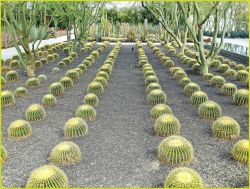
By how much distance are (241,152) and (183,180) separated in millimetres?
1878

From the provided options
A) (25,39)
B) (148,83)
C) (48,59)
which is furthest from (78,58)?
(148,83)

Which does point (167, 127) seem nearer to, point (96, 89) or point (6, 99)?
point (96, 89)

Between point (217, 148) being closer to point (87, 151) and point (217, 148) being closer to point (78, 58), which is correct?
point (87, 151)

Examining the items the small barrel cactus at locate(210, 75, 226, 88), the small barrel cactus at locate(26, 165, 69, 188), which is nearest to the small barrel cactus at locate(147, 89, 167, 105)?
the small barrel cactus at locate(210, 75, 226, 88)

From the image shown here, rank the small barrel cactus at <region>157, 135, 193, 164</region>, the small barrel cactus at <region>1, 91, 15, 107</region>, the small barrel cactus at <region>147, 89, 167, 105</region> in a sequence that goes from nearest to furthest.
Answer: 1. the small barrel cactus at <region>157, 135, 193, 164</region>
2. the small barrel cactus at <region>147, 89, 167, 105</region>
3. the small barrel cactus at <region>1, 91, 15, 107</region>

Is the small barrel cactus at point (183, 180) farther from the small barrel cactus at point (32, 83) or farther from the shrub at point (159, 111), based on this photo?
the small barrel cactus at point (32, 83)

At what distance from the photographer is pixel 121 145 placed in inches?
316

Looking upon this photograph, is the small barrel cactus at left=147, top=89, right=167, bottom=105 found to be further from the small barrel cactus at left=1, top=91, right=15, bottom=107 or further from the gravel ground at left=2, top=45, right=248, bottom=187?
the small barrel cactus at left=1, top=91, right=15, bottom=107

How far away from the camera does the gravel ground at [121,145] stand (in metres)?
6.50

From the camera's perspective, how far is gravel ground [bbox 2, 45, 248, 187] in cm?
650

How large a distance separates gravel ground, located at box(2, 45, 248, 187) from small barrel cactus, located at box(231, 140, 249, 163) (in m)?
0.15

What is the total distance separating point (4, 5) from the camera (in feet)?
49.7

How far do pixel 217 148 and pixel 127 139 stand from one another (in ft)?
6.94

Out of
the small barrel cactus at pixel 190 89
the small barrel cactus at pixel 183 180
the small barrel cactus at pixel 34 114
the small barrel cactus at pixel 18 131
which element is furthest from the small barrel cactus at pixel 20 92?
the small barrel cactus at pixel 183 180
